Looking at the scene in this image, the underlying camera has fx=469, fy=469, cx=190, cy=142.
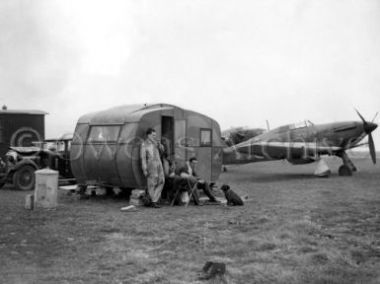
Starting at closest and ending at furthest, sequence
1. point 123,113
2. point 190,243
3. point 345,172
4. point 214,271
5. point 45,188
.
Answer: point 214,271 → point 190,243 → point 45,188 → point 123,113 → point 345,172

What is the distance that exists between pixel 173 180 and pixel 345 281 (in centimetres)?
651

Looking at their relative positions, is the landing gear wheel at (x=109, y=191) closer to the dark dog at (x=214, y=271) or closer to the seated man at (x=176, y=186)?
the seated man at (x=176, y=186)

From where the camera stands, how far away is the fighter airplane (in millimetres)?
20203

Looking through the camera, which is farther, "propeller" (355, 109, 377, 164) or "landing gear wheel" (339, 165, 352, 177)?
"propeller" (355, 109, 377, 164)

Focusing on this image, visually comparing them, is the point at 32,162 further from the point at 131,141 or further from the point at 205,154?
the point at 205,154

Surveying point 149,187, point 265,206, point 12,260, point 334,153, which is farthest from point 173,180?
point 334,153

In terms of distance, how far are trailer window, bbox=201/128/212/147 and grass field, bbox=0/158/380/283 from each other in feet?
10.1

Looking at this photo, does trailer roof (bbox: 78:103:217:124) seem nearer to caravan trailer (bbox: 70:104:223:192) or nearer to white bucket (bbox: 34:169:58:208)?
caravan trailer (bbox: 70:104:223:192)

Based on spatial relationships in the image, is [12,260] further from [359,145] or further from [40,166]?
[359,145]

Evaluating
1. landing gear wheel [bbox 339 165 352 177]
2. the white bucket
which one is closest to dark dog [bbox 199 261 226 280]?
the white bucket

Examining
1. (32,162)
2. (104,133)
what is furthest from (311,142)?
(32,162)

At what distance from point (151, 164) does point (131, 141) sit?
87 centimetres

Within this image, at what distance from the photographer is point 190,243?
20.6 ft

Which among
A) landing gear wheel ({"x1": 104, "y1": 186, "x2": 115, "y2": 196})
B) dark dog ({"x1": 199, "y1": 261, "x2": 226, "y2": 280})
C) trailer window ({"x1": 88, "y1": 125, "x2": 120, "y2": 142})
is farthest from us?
landing gear wheel ({"x1": 104, "y1": 186, "x2": 115, "y2": 196})
